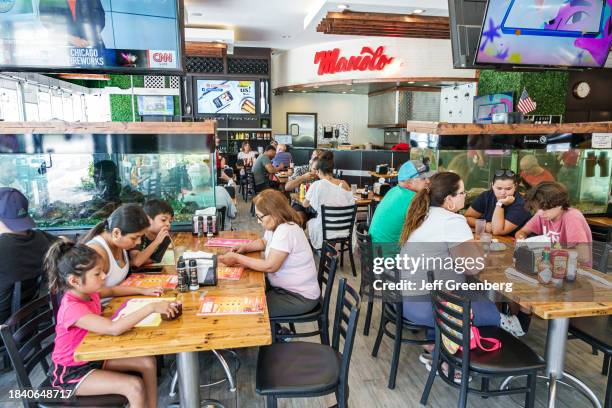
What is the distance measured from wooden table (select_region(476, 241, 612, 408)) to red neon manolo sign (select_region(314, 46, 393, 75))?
7906 millimetres

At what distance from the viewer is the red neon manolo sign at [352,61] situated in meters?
10.00

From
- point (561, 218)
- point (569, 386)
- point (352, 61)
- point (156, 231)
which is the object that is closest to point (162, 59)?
point (156, 231)

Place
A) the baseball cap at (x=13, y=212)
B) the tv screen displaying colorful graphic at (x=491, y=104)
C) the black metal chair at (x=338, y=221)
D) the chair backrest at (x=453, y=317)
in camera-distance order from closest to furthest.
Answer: the chair backrest at (x=453, y=317) < the baseball cap at (x=13, y=212) < the black metal chair at (x=338, y=221) < the tv screen displaying colorful graphic at (x=491, y=104)

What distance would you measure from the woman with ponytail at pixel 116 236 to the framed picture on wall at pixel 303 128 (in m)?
11.6

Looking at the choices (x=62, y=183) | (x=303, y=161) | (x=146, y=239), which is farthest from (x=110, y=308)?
(x=303, y=161)

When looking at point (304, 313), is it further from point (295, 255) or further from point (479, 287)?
point (479, 287)

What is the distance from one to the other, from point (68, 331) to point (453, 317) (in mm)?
1958

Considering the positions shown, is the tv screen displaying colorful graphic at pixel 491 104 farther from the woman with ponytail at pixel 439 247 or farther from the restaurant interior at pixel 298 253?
the woman with ponytail at pixel 439 247

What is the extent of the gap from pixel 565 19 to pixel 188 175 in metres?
3.79

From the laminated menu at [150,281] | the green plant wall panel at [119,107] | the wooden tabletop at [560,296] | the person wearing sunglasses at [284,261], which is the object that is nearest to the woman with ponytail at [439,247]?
the wooden tabletop at [560,296]

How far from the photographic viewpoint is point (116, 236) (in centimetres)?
254

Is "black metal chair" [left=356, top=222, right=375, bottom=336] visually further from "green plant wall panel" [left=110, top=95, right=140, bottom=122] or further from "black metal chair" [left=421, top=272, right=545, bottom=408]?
"green plant wall panel" [left=110, top=95, right=140, bottom=122]

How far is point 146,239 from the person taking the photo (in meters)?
3.39

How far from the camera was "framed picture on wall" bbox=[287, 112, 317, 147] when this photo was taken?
45.8 ft
